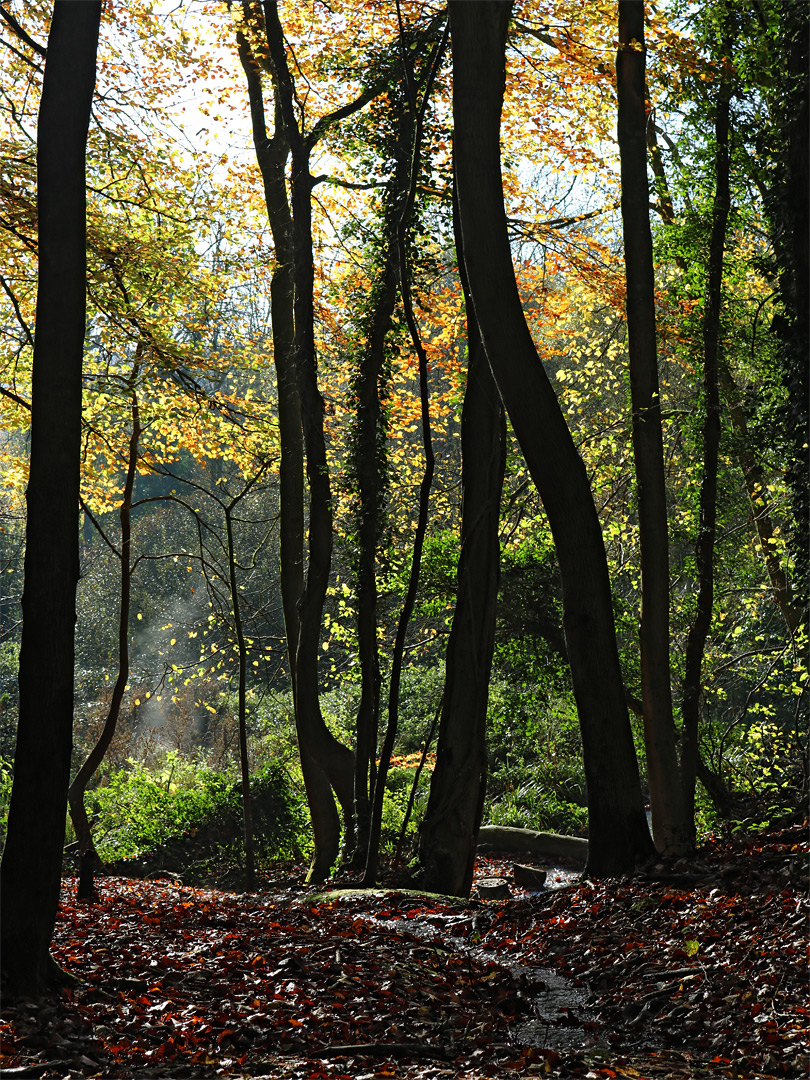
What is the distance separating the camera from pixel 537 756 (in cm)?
1498

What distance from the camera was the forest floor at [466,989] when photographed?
9.98 feet

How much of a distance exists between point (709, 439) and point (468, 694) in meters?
3.71

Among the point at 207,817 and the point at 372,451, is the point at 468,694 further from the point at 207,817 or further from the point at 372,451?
the point at 207,817

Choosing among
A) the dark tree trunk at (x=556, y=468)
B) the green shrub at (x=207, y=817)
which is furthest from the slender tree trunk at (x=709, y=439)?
the green shrub at (x=207, y=817)

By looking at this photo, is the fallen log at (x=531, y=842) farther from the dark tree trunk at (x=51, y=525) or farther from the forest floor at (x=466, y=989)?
the dark tree trunk at (x=51, y=525)

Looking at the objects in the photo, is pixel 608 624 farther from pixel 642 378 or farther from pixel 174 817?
pixel 174 817

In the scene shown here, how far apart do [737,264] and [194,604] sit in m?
22.0

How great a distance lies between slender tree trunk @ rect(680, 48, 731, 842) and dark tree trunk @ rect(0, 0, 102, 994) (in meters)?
6.12

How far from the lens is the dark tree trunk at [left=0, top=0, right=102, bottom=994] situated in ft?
11.9

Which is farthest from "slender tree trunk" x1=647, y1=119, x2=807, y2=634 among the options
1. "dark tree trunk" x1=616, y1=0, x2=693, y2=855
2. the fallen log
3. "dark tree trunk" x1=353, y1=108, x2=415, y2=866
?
the fallen log

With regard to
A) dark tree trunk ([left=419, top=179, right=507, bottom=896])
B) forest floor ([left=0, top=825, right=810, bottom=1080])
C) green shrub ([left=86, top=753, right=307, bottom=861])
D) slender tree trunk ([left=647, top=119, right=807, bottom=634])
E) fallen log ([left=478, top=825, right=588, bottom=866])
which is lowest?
fallen log ([left=478, top=825, right=588, bottom=866])

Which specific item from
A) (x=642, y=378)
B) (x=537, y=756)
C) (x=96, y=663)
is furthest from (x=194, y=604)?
(x=642, y=378)

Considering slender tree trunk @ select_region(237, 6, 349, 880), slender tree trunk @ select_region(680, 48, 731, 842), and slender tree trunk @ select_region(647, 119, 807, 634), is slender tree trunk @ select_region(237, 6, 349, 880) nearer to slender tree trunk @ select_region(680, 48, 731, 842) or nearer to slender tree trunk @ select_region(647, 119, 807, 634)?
slender tree trunk @ select_region(680, 48, 731, 842)

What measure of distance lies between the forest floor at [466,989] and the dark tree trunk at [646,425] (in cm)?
154
